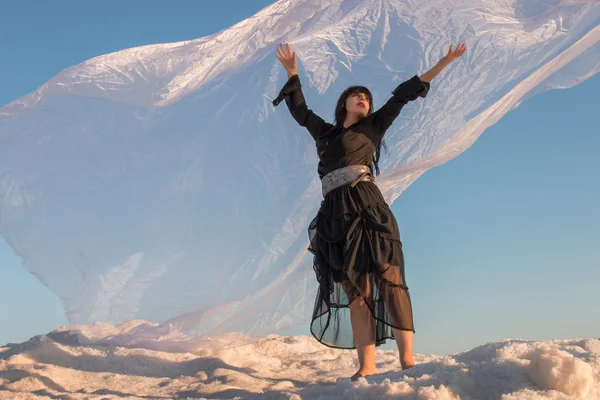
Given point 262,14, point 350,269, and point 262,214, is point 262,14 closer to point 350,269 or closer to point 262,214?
point 262,214

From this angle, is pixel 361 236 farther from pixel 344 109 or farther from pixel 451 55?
pixel 451 55

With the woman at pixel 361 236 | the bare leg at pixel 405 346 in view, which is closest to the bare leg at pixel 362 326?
the woman at pixel 361 236

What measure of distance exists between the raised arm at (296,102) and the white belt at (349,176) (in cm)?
34

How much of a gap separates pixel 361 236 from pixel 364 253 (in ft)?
0.31

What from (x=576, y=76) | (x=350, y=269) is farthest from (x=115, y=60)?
(x=576, y=76)

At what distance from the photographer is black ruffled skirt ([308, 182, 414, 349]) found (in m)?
3.25

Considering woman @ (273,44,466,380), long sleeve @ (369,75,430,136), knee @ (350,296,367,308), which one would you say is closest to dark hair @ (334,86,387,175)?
woman @ (273,44,466,380)

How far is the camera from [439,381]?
7.93 ft

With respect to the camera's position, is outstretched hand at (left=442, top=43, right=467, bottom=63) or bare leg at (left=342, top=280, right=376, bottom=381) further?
outstretched hand at (left=442, top=43, right=467, bottom=63)

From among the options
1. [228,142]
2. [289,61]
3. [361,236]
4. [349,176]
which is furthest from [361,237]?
[228,142]

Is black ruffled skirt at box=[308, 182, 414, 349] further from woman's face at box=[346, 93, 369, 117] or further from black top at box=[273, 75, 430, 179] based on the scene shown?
woman's face at box=[346, 93, 369, 117]

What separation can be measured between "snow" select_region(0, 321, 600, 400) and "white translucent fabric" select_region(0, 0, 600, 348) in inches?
10.1

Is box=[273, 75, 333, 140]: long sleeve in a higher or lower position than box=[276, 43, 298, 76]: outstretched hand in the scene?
lower

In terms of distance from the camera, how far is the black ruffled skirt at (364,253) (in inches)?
128
